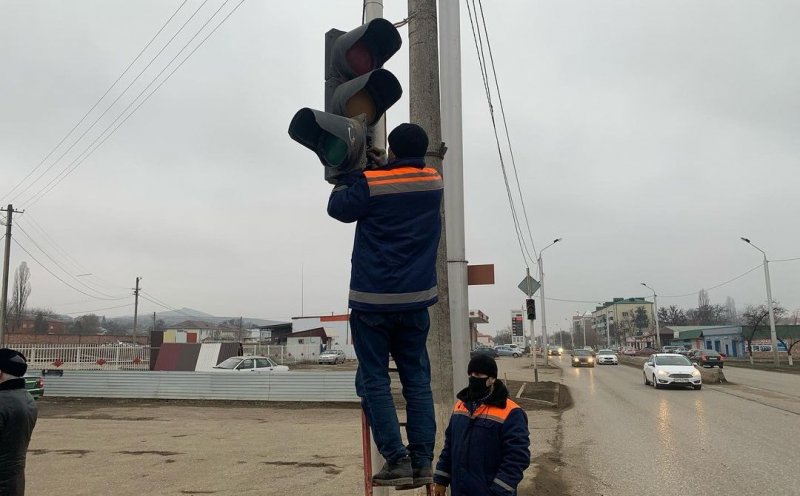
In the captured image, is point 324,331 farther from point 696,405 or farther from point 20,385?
point 20,385

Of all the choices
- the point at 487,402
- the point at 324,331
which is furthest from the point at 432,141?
the point at 324,331

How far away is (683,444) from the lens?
10750 millimetres

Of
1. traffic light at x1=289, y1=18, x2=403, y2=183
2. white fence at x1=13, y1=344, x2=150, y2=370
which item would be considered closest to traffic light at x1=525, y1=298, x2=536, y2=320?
white fence at x1=13, y1=344, x2=150, y2=370

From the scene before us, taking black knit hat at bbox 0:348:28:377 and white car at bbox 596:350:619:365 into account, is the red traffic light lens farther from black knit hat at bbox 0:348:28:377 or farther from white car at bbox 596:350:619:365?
white car at bbox 596:350:619:365

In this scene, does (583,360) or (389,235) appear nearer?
(389,235)

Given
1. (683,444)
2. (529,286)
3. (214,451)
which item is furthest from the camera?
(529,286)

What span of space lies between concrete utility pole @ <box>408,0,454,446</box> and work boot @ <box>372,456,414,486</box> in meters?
1.77

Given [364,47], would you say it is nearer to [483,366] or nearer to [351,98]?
[351,98]

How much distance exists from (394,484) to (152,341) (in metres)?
30.9

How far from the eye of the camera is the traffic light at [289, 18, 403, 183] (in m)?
2.74

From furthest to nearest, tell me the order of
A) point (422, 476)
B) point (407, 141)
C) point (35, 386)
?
point (35, 386)
point (407, 141)
point (422, 476)

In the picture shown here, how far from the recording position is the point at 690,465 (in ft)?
29.4

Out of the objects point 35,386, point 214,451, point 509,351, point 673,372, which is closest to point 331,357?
point 35,386

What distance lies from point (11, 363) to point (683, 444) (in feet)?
36.5
